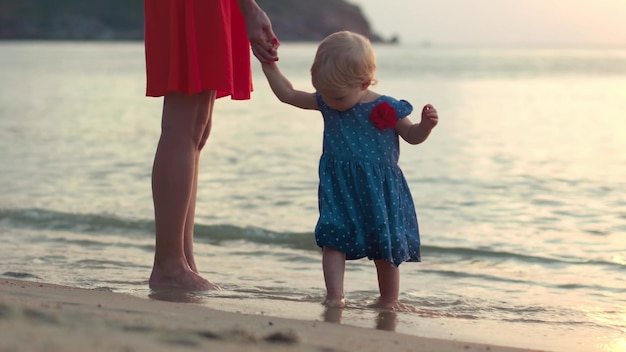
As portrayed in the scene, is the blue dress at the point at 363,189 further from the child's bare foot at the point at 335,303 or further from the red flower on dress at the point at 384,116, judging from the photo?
the child's bare foot at the point at 335,303

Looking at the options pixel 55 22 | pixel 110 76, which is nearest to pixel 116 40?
pixel 55 22

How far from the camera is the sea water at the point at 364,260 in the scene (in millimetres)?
3777

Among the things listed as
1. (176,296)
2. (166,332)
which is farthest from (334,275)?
(166,332)

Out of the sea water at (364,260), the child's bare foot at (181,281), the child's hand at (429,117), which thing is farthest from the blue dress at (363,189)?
the child's bare foot at (181,281)

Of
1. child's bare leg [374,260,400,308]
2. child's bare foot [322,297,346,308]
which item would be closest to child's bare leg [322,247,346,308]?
child's bare foot [322,297,346,308]

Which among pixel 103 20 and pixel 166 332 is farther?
pixel 103 20

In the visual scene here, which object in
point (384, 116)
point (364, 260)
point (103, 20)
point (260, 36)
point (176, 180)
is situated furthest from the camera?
point (103, 20)

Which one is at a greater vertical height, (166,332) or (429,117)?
(429,117)

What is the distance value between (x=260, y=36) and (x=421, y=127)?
0.71 m

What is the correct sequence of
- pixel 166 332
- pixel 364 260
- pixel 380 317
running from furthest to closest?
pixel 364 260
pixel 380 317
pixel 166 332

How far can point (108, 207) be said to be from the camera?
655 cm

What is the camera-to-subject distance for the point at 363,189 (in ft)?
11.6

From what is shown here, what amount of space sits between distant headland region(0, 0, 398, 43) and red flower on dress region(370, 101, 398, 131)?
11199 centimetres

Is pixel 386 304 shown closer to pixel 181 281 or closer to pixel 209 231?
pixel 181 281
